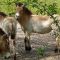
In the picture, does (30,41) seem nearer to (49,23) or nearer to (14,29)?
(49,23)

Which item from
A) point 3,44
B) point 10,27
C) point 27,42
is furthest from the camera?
point 27,42

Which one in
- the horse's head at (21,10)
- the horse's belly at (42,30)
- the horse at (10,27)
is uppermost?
the horse's head at (21,10)

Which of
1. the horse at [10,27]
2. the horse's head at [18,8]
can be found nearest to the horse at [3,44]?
the horse at [10,27]

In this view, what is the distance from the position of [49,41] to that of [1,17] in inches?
78.0

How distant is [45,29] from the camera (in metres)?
8.83

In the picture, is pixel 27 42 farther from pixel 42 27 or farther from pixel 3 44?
pixel 3 44

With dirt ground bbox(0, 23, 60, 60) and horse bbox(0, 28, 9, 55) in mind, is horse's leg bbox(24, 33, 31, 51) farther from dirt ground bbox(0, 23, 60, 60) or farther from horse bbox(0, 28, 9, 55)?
horse bbox(0, 28, 9, 55)

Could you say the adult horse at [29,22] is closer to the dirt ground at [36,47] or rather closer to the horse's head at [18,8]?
the horse's head at [18,8]

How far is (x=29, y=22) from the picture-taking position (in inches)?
359

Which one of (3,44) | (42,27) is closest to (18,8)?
(42,27)

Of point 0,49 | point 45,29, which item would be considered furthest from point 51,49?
point 0,49

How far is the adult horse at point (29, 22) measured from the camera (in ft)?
28.7

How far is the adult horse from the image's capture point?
344 inches

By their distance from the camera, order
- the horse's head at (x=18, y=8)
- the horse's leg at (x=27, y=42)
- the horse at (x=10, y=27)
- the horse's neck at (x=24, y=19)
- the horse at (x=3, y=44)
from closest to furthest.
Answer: the horse at (x=3, y=44), the horse at (x=10, y=27), the horse's head at (x=18, y=8), the horse's leg at (x=27, y=42), the horse's neck at (x=24, y=19)
